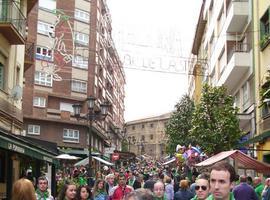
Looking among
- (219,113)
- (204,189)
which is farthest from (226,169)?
(219,113)

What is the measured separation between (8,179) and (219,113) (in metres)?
11.4

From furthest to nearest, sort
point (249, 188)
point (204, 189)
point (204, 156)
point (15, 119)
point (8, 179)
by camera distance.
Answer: point (204, 156), point (15, 119), point (8, 179), point (249, 188), point (204, 189)

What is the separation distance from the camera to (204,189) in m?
6.36

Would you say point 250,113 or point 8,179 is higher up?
point 250,113

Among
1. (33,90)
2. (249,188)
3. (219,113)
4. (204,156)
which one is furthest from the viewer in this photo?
(33,90)

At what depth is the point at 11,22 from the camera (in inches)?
798

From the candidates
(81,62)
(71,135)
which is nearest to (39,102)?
(71,135)

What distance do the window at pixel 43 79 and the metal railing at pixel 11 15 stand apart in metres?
26.2

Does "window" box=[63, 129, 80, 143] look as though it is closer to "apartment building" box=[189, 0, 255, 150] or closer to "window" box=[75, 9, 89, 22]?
"window" box=[75, 9, 89, 22]

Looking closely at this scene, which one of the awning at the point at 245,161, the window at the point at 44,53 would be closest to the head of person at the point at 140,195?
the awning at the point at 245,161

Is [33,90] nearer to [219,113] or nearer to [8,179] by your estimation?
[219,113]

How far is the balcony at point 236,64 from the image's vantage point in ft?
93.9

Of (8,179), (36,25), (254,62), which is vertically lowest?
(8,179)

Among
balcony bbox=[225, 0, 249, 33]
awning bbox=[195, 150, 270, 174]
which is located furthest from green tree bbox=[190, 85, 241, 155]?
awning bbox=[195, 150, 270, 174]
